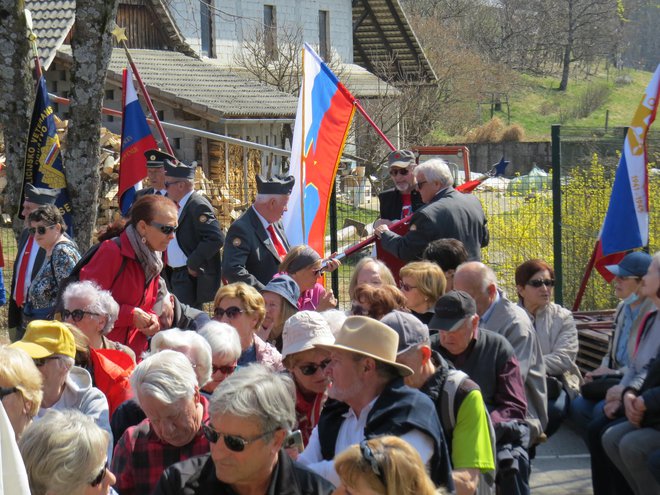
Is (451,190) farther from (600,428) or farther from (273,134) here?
(273,134)

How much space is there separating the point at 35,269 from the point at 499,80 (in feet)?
176

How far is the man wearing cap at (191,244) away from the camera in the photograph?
7.78m

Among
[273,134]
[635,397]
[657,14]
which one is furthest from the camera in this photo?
[657,14]

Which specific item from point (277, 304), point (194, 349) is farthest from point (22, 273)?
point (194, 349)

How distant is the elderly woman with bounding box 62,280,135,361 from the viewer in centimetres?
532

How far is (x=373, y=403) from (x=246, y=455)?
656 millimetres

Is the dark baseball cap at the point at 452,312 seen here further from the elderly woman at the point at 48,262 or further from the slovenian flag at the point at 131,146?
the slovenian flag at the point at 131,146

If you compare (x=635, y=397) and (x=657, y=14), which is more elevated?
(x=657, y=14)

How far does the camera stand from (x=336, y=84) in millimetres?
8898

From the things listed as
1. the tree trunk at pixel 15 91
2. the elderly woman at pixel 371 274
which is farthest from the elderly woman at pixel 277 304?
the tree trunk at pixel 15 91

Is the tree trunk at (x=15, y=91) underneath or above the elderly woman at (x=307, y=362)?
above

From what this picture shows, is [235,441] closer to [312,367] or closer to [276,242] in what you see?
[312,367]

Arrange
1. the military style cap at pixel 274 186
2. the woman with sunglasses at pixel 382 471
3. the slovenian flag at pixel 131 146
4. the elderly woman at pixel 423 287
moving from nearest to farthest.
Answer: the woman with sunglasses at pixel 382 471, the elderly woman at pixel 423 287, the military style cap at pixel 274 186, the slovenian flag at pixel 131 146

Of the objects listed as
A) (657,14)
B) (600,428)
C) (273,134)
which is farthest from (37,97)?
(657,14)
